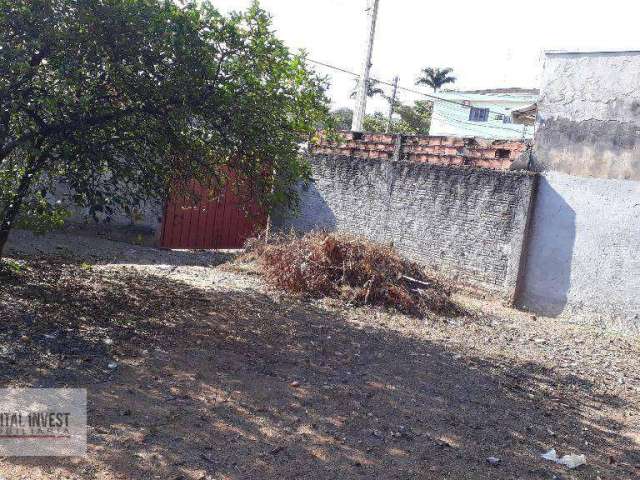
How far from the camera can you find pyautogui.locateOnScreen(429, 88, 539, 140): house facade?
33.8 m

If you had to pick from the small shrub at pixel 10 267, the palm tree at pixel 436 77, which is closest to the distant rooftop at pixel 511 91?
the palm tree at pixel 436 77

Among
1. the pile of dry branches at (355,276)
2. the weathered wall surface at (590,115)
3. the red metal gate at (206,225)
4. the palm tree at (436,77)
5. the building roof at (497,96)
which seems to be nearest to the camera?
the pile of dry branches at (355,276)

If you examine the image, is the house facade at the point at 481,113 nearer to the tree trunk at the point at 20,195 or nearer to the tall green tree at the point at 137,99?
the tall green tree at the point at 137,99

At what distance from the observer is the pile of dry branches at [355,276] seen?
7.89 meters

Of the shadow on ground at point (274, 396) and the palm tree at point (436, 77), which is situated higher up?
the palm tree at point (436, 77)

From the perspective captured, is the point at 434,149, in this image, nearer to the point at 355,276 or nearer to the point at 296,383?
the point at 355,276

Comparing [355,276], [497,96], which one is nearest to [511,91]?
[497,96]

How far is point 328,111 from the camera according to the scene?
20.1 feet

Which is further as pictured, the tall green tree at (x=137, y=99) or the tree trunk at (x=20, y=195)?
the tree trunk at (x=20, y=195)

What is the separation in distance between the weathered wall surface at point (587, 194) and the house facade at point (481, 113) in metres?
25.4

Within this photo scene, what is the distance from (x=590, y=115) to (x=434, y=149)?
2978 mm

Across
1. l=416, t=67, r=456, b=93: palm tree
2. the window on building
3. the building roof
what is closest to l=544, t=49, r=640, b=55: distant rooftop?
the building roof

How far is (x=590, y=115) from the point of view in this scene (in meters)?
8.55

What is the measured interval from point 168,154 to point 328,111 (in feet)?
5.71
